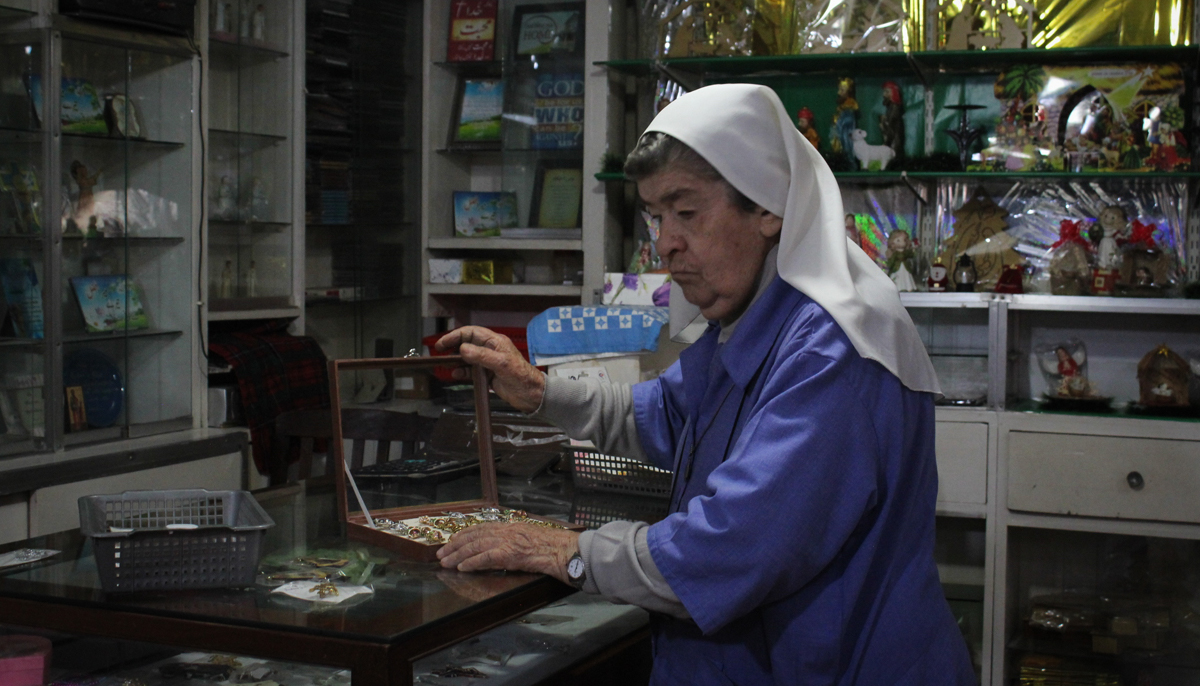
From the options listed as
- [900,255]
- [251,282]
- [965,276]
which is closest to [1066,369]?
[965,276]

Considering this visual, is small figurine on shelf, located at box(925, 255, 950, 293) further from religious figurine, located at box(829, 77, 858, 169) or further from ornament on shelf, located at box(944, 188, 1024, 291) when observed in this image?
religious figurine, located at box(829, 77, 858, 169)

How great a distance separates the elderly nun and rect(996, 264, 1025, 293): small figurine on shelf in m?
2.07

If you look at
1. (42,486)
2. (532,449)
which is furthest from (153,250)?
(532,449)

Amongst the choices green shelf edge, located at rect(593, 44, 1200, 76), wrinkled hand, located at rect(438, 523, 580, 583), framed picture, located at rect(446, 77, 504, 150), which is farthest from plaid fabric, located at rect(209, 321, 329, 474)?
wrinkled hand, located at rect(438, 523, 580, 583)

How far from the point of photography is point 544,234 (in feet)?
13.6

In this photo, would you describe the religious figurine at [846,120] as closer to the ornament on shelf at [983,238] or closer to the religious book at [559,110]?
the ornament on shelf at [983,238]

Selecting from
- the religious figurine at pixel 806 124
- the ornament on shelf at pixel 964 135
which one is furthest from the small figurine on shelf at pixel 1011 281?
the religious figurine at pixel 806 124

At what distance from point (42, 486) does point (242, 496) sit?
188cm

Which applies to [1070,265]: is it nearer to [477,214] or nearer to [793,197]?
[477,214]

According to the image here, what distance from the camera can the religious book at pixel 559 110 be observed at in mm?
4102

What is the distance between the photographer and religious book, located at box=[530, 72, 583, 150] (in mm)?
4102

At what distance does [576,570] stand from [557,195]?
286 cm

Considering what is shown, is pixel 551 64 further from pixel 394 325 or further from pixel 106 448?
pixel 106 448

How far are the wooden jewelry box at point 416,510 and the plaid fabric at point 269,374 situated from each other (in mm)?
2159
